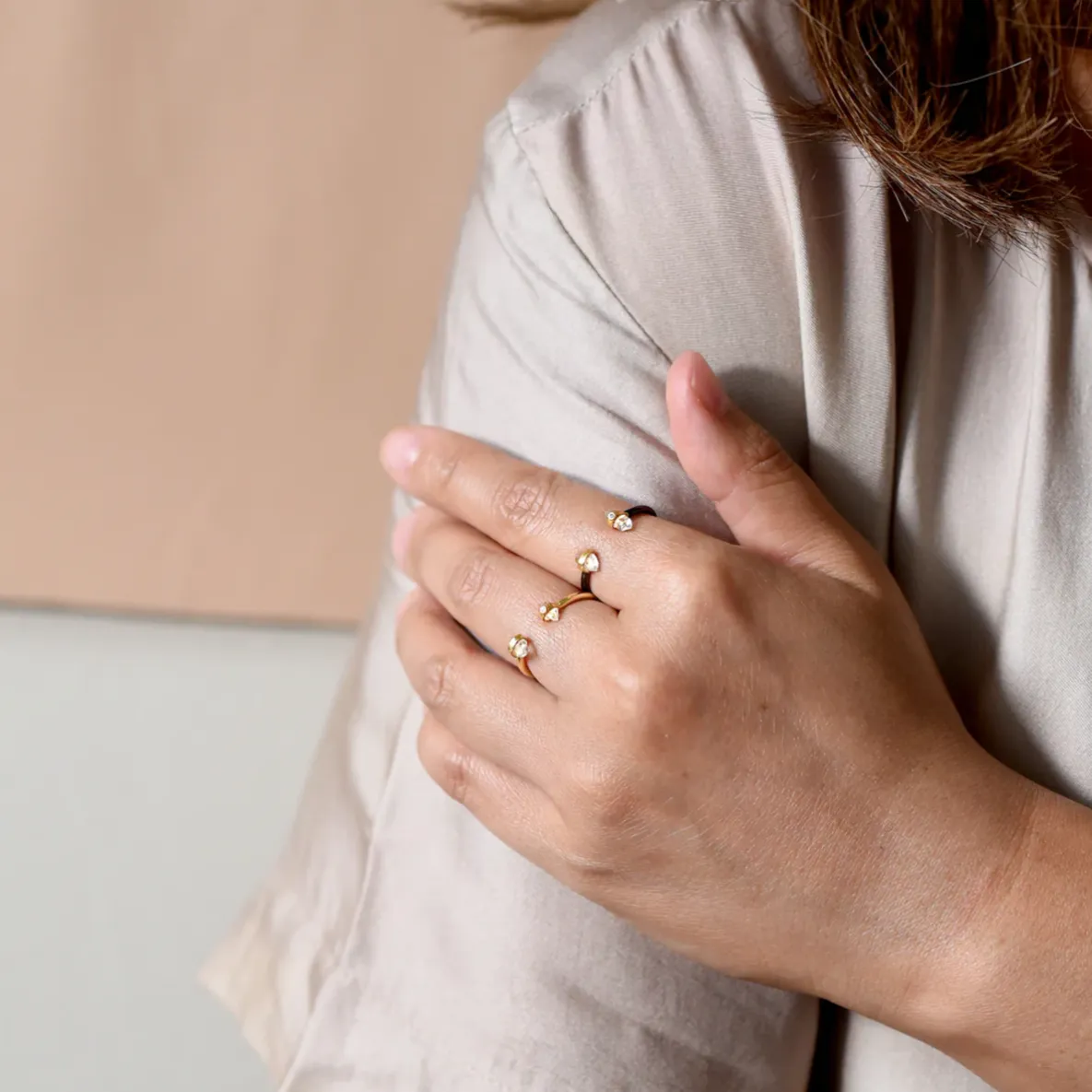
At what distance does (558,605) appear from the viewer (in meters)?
0.47

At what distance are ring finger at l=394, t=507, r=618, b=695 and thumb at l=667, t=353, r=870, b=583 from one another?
76 mm

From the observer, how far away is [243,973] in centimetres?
59

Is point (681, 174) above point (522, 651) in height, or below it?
above

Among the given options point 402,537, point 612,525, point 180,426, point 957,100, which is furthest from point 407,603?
point 180,426

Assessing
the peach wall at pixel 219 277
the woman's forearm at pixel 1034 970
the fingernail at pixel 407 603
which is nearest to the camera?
the woman's forearm at pixel 1034 970

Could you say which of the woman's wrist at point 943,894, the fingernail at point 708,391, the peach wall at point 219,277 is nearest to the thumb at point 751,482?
the fingernail at point 708,391

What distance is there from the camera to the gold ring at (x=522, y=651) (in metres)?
0.47

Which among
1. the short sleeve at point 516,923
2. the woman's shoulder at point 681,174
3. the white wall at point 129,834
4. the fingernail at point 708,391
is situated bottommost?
the white wall at point 129,834

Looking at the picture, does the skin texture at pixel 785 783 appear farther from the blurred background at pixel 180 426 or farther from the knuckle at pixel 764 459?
the blurred background at pixel 180 426

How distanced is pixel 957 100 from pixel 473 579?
13.7 inches

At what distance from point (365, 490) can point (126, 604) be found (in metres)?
0.26

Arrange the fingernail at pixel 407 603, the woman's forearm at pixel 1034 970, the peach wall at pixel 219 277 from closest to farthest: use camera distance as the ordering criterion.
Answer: the woman's forearm at pixel 1034 970 → the fingernail at pixel 407 603 → the peach wall at pixel 219 277

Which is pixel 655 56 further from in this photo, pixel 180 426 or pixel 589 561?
pixel 180 426

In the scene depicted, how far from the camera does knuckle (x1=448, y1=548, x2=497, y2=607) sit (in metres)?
0.49
